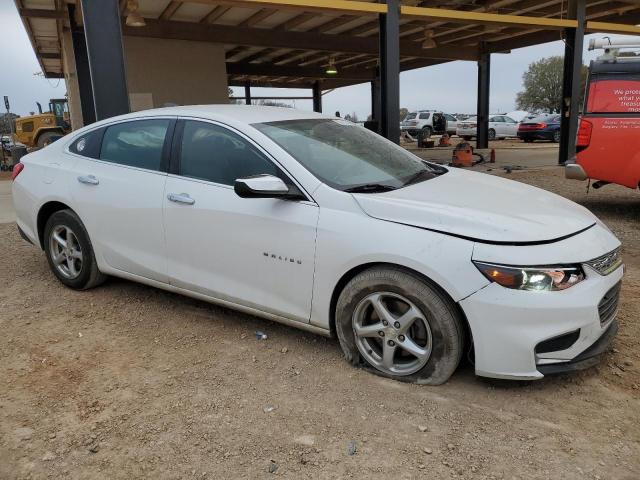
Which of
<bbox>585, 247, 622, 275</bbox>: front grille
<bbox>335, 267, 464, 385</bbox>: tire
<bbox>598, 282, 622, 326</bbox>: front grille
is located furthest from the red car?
<bbox>335, 267, 464, 385</bbox>: tire

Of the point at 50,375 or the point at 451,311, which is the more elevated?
the point at 451,311

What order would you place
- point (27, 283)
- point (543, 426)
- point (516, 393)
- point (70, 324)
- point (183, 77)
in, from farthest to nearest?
point (183, 77), point (27, 283), point (70, 324), point (516, 393), point (543, 426)

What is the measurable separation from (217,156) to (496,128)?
1177 inches

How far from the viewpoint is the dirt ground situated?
2355 millimetres

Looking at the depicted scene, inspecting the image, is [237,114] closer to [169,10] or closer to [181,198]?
[181,198]

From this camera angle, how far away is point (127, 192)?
3.87 m

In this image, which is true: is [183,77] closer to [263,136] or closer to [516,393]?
[263,136]

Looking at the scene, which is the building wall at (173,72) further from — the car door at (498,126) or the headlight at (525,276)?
the car door at (498,126)

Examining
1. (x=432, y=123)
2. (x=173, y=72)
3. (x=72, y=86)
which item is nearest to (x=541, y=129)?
(x=432, y=123)

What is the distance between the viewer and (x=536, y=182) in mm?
10703

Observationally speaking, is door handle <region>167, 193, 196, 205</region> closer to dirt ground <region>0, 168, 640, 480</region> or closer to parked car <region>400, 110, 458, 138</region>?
dirt ground <region>0, 168, 640, 480</region>

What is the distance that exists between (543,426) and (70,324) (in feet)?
10.7

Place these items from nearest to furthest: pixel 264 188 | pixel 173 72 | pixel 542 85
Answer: pixel 264 188
pixel 173 72
pixel 542 85

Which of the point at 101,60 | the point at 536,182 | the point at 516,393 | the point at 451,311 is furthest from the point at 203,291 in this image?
the point at 536,182
